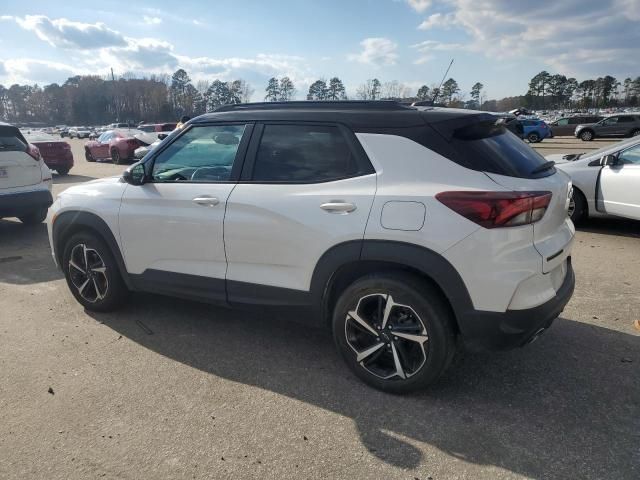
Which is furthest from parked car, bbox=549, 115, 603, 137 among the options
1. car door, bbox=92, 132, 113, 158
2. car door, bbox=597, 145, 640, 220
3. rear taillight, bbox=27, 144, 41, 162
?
rear taillight, bbox=27, 144, 41, 162

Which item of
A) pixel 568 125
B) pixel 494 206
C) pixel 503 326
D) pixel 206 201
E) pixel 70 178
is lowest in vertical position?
pixel 70 178

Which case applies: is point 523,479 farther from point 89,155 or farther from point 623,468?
point 89,155

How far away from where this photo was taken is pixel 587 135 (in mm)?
31156

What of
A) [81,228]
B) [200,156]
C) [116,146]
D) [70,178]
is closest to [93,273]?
[81,228]

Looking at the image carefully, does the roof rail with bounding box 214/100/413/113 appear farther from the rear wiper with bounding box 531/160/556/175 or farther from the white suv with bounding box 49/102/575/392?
the rear wiper with bounding box 531/160/556/175

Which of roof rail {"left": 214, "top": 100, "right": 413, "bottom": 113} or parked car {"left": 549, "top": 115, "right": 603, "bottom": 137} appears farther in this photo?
parked car {"left": 549, "top": 115, "right": 603, "bottom": 137}

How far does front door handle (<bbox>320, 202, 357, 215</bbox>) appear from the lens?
117 inches

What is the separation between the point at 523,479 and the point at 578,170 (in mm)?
6104

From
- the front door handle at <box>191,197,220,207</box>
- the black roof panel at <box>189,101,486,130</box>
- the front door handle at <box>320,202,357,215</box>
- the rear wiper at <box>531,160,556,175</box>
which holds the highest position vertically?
the black roof panel at <box>189,101,486,130</box>

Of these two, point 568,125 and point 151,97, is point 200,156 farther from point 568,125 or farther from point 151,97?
point 151,97

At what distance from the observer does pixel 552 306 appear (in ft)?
9.39

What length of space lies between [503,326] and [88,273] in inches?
138

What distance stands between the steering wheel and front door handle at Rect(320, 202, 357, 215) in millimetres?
935

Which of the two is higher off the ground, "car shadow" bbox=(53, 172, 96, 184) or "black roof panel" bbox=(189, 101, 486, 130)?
"black roof panel" bbox=(189, 101, 486, 130)
